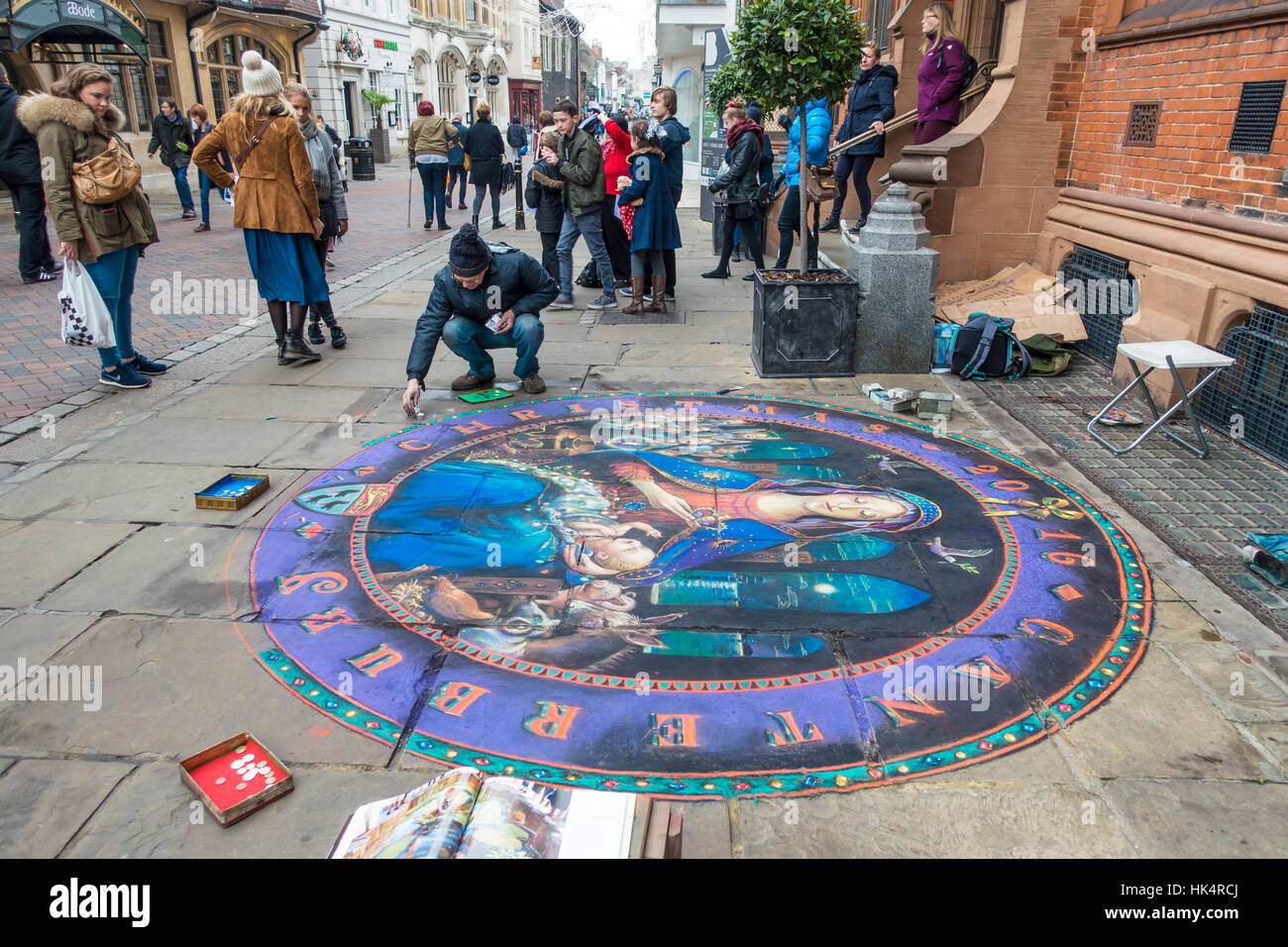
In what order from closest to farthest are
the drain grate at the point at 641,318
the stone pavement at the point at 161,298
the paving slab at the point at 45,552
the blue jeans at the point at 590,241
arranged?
the paving slab at the point at 45,552 < the stone pavement at the point at 161,298 < the drain grate at the point at 641,318 < the blue jeans at the point at 590,241

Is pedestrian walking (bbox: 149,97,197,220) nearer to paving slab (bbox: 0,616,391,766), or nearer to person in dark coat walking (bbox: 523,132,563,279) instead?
person in dark coat walking (bbox: 523,132,563,279)

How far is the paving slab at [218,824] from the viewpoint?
222 centimetres

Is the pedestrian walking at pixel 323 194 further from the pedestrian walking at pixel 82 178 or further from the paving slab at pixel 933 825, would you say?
the paving slab at pixel 933 825

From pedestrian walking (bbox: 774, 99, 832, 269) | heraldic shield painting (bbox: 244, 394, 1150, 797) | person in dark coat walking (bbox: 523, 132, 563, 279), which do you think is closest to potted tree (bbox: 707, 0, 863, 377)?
heraldic shield painting (bbox: 244, 394, 1150, 797)

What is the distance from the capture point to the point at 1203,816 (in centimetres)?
233

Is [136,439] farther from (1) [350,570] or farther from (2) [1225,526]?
(2) [1225,526]

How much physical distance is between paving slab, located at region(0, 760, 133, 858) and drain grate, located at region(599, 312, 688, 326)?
5.87 meters

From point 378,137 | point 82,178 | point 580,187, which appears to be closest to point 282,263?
point 82,178

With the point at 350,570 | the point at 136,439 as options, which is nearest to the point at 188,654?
the point at 350,570

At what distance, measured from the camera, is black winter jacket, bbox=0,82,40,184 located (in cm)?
867

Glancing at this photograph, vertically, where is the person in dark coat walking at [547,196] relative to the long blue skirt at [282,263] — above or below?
above

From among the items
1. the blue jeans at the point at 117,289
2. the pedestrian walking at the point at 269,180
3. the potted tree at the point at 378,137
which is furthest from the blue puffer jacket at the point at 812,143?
the potted tree at the point at 378,137

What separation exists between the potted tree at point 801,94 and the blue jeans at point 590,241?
202 centimetres

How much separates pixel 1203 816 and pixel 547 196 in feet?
24.0
